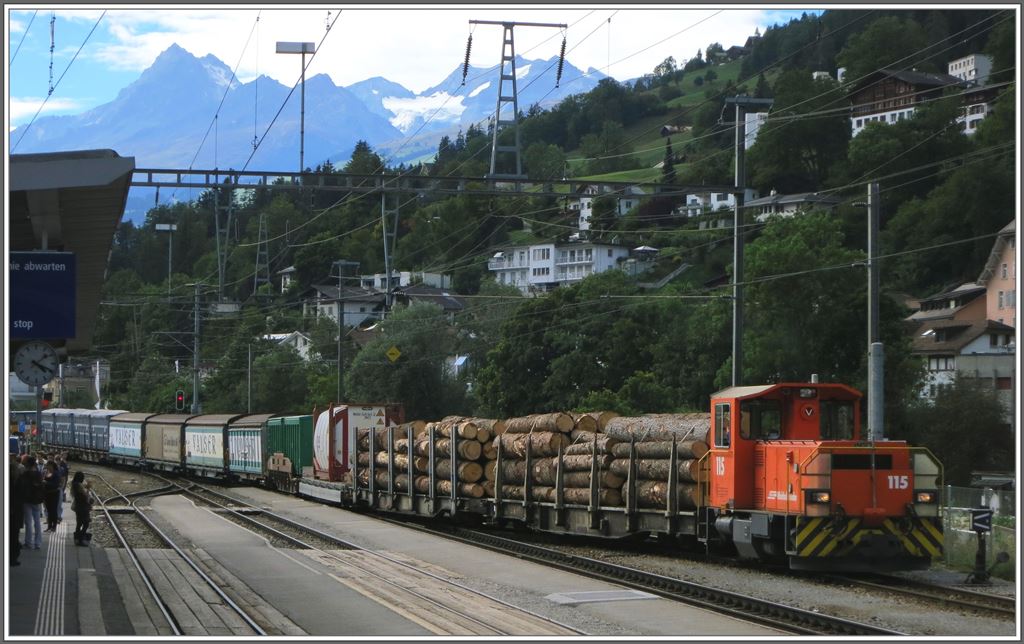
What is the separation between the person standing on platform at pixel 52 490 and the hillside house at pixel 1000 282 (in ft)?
234

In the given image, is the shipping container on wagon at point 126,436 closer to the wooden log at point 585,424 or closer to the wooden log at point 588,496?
the wooden log at point 585,424

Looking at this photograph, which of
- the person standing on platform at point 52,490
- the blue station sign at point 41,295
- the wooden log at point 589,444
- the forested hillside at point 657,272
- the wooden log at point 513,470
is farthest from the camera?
the forested hillside at point 657,272

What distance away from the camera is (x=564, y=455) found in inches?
957

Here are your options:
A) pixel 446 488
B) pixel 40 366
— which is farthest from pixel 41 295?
pixel 446 488

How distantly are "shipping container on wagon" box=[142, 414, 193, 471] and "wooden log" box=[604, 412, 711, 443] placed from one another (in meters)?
39.5

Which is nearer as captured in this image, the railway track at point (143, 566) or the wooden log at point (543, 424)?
the railway track at point (143, 566)

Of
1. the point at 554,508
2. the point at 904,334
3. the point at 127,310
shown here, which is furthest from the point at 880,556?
the point at 127,310

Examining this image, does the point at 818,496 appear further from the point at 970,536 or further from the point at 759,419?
the point at 970,536

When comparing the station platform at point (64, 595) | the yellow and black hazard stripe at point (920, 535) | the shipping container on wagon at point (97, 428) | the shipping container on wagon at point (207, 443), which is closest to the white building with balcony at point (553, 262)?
the shipping container on wagon at point (97, 428)

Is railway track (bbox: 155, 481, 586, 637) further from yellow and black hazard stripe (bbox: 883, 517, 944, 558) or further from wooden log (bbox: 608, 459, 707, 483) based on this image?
yellow and black hazard stripe (bbox: 883, 517, 944, 558)

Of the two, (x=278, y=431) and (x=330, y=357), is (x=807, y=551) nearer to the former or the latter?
(x=278, y=431)

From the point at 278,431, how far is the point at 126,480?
17.4 metres

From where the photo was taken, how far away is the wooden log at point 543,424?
82.1ft

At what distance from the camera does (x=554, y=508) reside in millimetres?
24328
